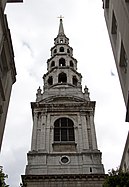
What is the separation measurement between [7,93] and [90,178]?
18985 mm

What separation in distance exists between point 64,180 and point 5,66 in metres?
19.3

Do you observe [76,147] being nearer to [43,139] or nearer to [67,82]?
[43,139]

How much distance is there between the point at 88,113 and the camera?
46688mm

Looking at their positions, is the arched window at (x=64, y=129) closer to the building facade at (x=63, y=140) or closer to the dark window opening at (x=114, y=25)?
the building facade at (x=63, y=140)

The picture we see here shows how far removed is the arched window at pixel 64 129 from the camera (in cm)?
4320

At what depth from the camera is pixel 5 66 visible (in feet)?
68.0

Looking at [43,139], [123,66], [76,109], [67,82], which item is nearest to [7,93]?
[123,66]

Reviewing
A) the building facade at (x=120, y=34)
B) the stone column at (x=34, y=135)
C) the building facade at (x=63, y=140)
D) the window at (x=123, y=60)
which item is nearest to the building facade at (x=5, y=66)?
the building facade at (x=120, y=34)

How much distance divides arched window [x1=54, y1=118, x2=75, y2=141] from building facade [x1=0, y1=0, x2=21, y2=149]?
22.5 m

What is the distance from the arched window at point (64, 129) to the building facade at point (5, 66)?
22478 mm

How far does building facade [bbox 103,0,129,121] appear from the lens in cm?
1764

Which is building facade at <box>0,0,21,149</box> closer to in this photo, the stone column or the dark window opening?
the dark window opening

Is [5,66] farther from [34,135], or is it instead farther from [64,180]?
[34,135]

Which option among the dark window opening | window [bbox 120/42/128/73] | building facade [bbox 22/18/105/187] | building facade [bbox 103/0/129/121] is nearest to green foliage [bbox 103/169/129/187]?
building facade [bbox 103/0/129/121]
